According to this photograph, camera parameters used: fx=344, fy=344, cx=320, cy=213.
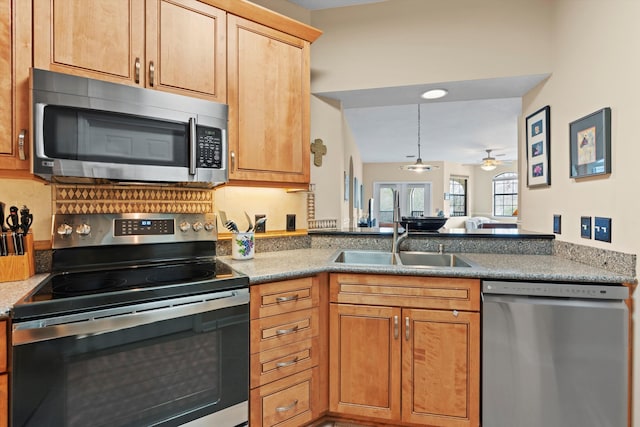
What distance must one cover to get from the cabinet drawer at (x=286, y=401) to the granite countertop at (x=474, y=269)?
51 cm

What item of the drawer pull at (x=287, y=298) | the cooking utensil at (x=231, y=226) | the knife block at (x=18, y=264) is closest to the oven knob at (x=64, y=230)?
the knife block at (x=18, y=264)

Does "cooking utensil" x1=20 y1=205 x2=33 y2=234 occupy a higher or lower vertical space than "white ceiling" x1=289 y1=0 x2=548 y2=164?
lower

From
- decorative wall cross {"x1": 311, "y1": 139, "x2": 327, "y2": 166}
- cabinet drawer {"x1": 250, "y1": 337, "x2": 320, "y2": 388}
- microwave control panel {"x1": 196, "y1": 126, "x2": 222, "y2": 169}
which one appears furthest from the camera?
decorative wall cross {"x1": 311, "y1": 139, "x2": 327, "y2": 166}

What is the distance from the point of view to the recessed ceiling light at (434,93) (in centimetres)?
246

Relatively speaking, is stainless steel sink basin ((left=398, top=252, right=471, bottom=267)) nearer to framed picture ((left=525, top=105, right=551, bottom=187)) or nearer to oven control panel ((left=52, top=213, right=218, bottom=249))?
framed picture ((left=525, top=105, right=551, bottom=187))

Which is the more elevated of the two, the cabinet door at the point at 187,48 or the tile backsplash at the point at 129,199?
the cabinet door at the point at 187,48

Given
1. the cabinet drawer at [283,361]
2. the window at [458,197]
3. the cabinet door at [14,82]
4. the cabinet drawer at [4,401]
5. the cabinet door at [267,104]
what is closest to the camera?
the cabinet drawer at [4,401]

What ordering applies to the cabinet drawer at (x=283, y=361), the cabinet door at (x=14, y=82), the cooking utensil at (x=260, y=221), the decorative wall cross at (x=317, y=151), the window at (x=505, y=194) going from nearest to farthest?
the cabinet door at (x=14, y=82) → the cabinet drawer at (x=283, y=361) → the cooking utensil at (x=260, y=221) → the decorative wall cross at (x=317, y=151) → the window at (x=505, y=194)

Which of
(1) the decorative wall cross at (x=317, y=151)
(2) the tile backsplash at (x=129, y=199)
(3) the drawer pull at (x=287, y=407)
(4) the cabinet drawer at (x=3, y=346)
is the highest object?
(1) the decorative wall cross at (x=317, y=151)

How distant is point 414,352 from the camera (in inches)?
67.1

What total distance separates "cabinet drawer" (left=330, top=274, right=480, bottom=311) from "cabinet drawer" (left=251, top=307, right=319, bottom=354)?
0.56 feet

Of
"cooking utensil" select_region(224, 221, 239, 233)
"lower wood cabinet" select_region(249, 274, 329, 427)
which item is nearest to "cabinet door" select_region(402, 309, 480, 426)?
"lower wood cabinet" select_region(249, 274, 329, 427)

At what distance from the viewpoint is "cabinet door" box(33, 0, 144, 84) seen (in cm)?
139

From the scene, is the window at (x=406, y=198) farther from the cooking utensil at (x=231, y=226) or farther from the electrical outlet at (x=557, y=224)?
the cooking utensil at (x=231, y=226)
